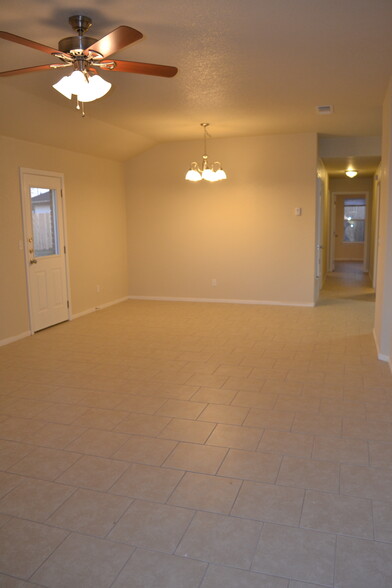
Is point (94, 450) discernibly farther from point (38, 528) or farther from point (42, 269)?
point (42, 269)

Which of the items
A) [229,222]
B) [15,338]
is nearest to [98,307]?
[15,338]

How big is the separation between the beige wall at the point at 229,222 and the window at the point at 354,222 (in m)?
9.15

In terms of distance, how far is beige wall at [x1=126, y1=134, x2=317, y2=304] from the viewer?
7.43 m

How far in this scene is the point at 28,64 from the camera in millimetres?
3812

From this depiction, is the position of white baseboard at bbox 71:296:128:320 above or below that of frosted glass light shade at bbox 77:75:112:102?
below

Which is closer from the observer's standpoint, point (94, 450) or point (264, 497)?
point (264, 497)

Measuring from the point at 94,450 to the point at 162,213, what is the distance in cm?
566

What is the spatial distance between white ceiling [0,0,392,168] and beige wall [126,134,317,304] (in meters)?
0.72

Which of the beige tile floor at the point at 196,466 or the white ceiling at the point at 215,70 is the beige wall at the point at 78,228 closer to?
the white ceiling at the point at 215,70

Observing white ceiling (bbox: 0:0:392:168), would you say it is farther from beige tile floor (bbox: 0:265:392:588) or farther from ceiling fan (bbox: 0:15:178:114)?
beige tile floor (bbox: 0:265:392:588)

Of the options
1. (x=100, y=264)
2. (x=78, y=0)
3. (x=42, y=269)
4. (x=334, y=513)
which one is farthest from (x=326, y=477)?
(x=100, y=264)

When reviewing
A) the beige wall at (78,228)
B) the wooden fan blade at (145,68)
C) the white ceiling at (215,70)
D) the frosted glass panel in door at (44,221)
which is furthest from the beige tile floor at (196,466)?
the white ceiling at (215,70)

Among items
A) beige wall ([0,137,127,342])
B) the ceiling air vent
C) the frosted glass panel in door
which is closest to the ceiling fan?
beige wall ([0,137,127,342])

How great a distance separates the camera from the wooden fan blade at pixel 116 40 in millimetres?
2506
